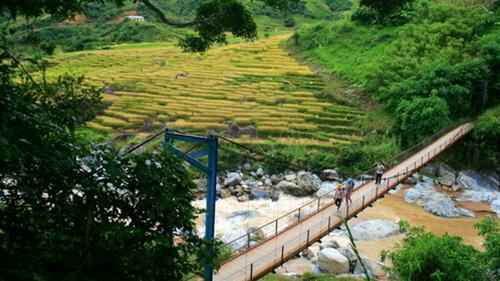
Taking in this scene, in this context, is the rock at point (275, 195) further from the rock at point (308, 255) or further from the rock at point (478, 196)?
the rock at point (478, 196)

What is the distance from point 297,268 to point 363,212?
4.04 m

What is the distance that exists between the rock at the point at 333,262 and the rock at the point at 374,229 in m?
1.99

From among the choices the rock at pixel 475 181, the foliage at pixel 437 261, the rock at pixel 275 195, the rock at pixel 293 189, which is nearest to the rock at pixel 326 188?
the rock at pixel 293 189

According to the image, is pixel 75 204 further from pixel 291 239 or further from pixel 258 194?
pixel 258 194

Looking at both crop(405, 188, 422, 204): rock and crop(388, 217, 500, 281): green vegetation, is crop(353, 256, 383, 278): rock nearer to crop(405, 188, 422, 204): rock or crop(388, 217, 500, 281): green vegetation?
crop(388, 217, 500, 281): green vegetation

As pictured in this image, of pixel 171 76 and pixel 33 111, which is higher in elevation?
pixel 33 111

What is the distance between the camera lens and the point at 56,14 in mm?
3984

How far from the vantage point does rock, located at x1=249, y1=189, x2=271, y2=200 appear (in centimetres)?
1538

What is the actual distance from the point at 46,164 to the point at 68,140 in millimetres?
336

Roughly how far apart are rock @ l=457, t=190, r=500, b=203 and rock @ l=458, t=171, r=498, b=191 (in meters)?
0.55

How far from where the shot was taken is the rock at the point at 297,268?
10.8m

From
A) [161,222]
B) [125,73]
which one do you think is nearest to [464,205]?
[161,222]

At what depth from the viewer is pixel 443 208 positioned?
1459 cm

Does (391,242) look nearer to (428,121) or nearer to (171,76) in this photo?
(428,121)
